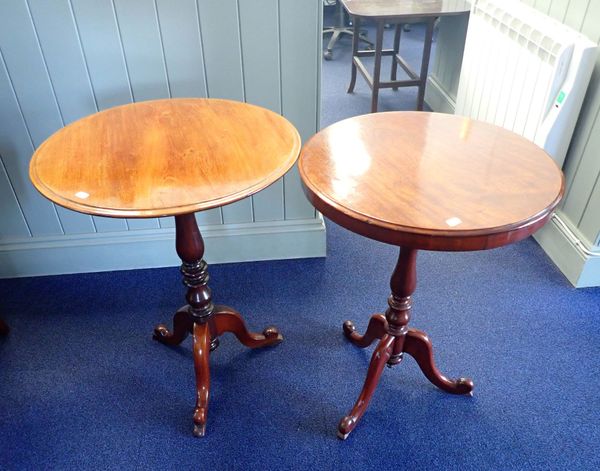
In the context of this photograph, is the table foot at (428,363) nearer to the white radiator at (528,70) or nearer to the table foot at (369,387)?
the table foot at (369,387)

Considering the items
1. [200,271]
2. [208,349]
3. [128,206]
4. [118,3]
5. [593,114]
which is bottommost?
[208,349]

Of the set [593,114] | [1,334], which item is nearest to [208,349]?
[1,334]

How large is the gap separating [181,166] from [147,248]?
948mm

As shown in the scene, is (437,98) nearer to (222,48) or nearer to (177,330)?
(222,48)

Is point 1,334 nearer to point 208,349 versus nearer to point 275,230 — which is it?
point 208,349

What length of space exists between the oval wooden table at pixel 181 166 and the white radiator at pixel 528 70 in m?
1.11

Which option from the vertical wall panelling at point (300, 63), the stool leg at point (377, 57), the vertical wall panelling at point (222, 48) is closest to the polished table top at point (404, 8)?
the stool leg at point (377, 57)

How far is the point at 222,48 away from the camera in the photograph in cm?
165

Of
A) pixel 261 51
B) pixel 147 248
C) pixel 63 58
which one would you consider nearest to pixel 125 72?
pixel 63 58

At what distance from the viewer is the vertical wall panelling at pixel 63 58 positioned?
155 cm

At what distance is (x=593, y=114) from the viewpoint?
1832mm

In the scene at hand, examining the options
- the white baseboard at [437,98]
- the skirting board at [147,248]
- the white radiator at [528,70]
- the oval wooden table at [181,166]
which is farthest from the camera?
the white baseboard at [437,98]

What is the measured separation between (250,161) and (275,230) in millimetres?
860

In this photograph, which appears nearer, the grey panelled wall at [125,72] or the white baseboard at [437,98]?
the grey panelled wall at [125,72]
